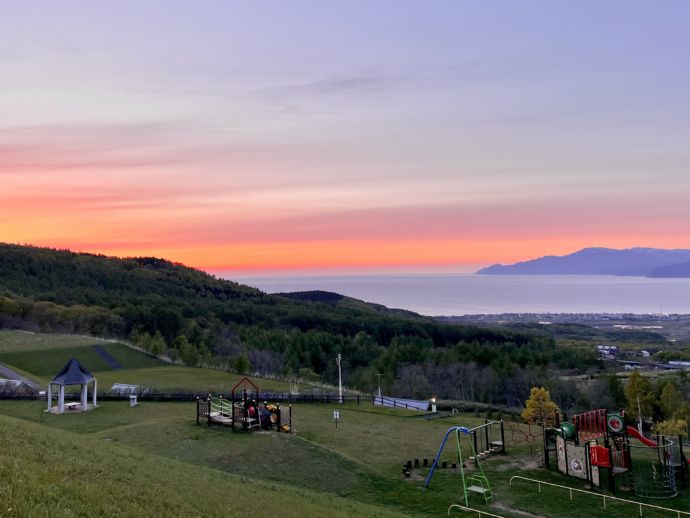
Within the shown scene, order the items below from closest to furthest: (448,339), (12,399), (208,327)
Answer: (12,399), (208,327), (448,339)

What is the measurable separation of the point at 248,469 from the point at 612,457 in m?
15.8

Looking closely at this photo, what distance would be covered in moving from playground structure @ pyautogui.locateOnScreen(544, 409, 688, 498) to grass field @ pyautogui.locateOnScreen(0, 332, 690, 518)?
29.0 inches

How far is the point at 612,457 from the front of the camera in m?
24.3

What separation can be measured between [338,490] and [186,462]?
681cm

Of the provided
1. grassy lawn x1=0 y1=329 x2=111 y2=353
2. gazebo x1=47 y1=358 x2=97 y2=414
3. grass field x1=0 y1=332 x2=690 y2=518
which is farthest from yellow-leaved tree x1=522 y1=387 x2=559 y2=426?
grassy lawn x1=0 y1=329 x2=111 y2=353

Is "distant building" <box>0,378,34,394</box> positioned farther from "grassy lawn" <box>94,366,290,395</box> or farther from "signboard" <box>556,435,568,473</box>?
"signboard" <box>556,435,568,473</box>

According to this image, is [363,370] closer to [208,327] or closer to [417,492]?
[208,327]

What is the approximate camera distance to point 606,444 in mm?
23906

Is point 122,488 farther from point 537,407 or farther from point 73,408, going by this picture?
point 537,407

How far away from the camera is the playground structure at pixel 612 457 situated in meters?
23.1

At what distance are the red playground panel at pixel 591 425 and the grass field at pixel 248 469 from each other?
2395 millimetres

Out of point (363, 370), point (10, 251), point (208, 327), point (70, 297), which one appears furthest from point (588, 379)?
point (10, 251)

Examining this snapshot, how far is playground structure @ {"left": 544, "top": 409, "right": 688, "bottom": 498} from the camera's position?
23062mm

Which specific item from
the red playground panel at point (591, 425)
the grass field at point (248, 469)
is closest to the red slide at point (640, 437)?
the red playground panel at point (591, 425)
